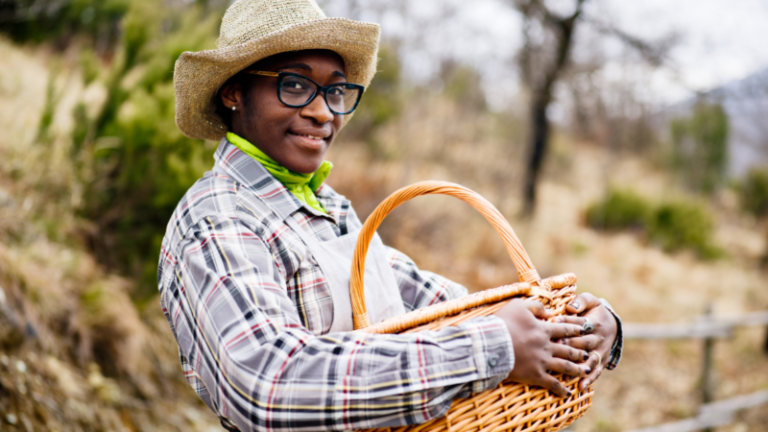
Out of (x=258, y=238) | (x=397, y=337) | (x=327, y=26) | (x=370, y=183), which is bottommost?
(x=370, y=183)

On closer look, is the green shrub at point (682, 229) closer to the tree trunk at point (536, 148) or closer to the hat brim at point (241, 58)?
the tree trunk at point (536, 148)

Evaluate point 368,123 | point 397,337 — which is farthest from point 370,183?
point 397,337

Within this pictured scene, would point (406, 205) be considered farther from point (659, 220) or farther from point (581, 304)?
point (659, 220)

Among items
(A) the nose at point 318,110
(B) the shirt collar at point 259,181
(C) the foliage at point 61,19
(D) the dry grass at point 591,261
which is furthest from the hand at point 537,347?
(C) the foliage at point 61,19

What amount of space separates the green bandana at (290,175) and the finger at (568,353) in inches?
30.3

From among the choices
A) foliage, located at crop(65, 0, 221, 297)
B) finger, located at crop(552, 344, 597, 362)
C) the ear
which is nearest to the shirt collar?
the ear

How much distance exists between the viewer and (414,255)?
257 inches

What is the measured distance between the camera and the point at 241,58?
1.39 metres

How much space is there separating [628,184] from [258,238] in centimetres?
1299

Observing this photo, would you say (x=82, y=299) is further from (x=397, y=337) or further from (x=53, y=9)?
(x=53, y=9)

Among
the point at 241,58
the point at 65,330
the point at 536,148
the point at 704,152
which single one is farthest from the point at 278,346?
the point at 704,152

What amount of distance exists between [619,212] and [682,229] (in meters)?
1.45

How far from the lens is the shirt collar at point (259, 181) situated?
138 centimetres

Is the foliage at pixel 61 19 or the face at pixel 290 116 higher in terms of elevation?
the foliage at pixel 61 19
